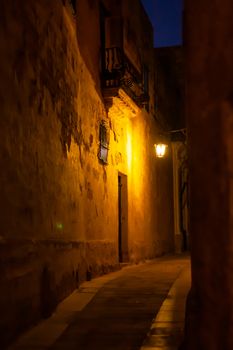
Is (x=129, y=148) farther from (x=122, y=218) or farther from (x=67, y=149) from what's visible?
(x=67, y=149)

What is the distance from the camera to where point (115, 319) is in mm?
5781

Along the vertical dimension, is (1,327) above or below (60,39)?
below

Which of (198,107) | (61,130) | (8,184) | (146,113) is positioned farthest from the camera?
(146,113)

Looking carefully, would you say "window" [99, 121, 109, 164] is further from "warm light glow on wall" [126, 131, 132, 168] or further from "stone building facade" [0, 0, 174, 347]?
"warm light glow on wall" [126, 131, 132, 168]

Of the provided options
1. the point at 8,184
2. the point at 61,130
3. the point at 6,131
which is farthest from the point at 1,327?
the point at 61,130

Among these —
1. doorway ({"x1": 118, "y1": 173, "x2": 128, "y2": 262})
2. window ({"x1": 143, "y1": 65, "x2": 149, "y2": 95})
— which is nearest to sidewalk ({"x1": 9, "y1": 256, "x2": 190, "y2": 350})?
doorway ({"x1": 118, "y1": 173, "x2": 128, "y2": 262})

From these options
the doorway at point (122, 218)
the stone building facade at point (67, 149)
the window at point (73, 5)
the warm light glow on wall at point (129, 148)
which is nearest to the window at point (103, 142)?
the stone building facade at point (67, 149)

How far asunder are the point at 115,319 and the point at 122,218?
21.2 feet

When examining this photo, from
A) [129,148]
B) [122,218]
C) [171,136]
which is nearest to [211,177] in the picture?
[122,218]

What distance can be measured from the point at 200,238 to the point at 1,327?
216 cm

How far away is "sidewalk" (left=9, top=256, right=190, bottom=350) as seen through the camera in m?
4.87

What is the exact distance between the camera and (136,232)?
13039 millimetres

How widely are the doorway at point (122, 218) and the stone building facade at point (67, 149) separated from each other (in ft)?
0.08

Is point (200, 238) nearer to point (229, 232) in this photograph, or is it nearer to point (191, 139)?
point (229, 232)
